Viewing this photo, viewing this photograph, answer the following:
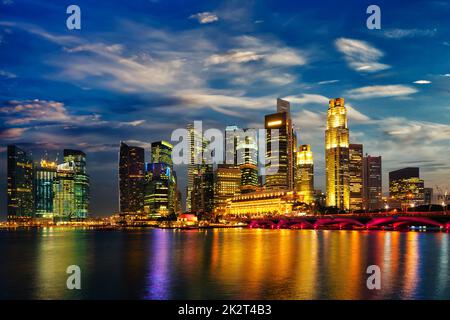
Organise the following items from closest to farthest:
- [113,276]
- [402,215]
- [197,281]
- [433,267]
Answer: [197,281], [113,276], [433,267], [402,215]

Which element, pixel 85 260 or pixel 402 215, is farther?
pixel 402 215

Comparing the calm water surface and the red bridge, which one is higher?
the calm water surface

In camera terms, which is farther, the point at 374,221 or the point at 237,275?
the point at 374,221

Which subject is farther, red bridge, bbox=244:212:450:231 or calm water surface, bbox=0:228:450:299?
red bridge, bbox=244:212:450:231

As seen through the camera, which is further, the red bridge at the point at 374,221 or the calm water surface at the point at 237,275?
the red bridge at the point at 374,221

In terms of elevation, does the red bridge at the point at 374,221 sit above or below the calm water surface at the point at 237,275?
below

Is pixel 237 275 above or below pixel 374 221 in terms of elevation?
above
